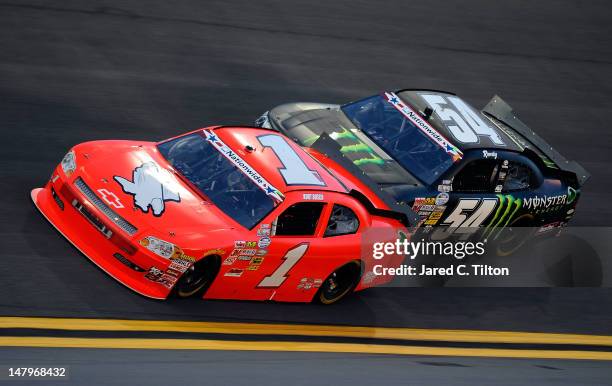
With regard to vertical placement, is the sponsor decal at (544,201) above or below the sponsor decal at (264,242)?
below

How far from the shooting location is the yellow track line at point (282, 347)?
723 centimetres

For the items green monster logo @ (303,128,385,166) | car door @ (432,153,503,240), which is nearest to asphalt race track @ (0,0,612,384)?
car door @ (432,153,503,240)

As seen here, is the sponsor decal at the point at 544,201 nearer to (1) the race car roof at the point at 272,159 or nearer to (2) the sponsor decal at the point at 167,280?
(1) the race car roof at the point at 272,159

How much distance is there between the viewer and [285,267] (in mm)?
8094

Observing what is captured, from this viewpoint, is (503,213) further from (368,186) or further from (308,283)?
(308,283)

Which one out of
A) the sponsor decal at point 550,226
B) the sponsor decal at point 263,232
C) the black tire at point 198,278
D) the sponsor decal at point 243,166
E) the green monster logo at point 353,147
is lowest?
the sponsor decal at point 550,226

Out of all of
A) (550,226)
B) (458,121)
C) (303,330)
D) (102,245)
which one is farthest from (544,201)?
(102,245)

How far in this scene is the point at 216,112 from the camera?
39.2ft

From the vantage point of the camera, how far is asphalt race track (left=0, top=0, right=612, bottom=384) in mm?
7832

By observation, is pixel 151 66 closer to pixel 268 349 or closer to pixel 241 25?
pixel 241 25

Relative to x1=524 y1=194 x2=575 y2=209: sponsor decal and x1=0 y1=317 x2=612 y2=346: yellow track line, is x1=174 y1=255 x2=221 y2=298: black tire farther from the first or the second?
x1=524 y1=194 x2=575 y2=209: sponsor decal

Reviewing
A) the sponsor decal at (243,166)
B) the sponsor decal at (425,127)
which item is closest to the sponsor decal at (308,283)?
the sponsor decal at (243,166)

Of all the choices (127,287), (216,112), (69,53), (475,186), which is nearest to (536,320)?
(475,186)

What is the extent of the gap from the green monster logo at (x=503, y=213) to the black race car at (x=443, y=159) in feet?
0.04
